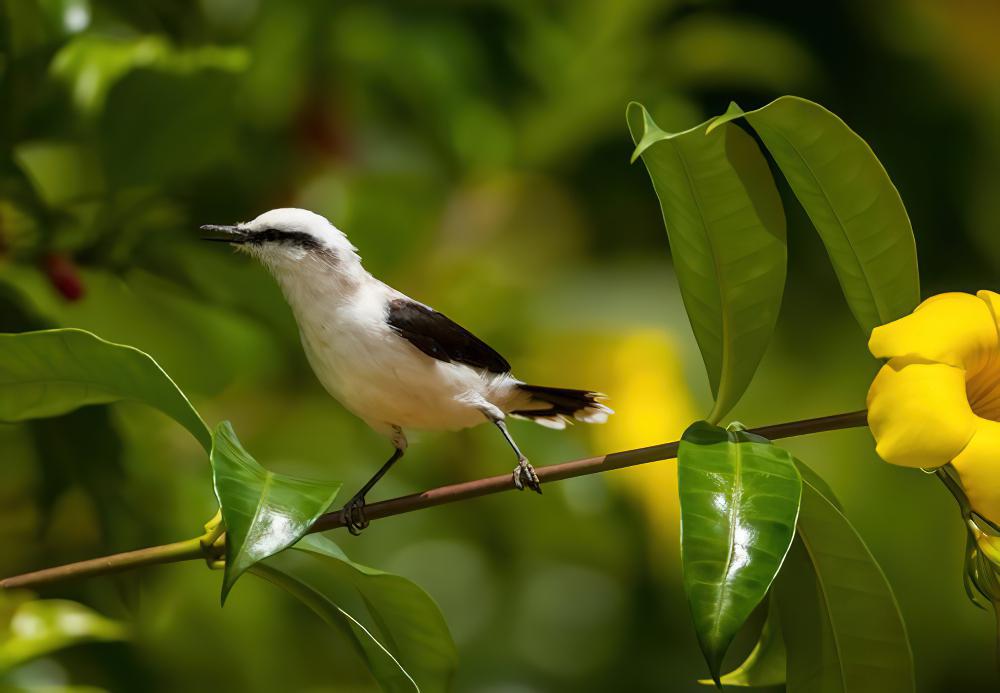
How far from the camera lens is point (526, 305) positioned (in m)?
1.61

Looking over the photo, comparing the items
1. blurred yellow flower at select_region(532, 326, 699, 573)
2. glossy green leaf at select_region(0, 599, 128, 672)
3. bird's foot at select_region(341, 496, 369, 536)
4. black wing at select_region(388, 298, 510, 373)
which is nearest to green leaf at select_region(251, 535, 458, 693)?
bird's foot at select_region(341, 496, 369, 536)

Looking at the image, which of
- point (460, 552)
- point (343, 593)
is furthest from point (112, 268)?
point (460, 552)

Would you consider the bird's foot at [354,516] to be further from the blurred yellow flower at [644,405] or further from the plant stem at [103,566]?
the blurred yellow flower at [644,405]

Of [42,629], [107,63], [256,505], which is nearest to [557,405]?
[256,505]

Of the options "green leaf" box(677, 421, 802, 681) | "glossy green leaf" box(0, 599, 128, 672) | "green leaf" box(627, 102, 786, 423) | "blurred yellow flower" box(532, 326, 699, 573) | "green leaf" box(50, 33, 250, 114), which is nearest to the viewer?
"green leaf" box(677, 421, 802, 681)

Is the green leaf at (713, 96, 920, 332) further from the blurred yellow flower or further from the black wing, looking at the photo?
the blurred yellow flower

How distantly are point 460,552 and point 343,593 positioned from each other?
241 millimetres

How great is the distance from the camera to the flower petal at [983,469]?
51 cm

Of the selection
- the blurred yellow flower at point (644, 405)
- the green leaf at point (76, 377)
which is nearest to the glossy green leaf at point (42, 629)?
the green leaf at point (76, 377)

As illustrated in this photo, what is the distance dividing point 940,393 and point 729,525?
0.37 ft

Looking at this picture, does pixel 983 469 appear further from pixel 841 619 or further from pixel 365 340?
pixel 365 340

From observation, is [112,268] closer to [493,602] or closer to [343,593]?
[343,593]

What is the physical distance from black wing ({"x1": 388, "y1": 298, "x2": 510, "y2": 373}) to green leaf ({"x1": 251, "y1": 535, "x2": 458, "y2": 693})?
129 mm

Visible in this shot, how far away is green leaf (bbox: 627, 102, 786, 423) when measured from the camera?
58cm
